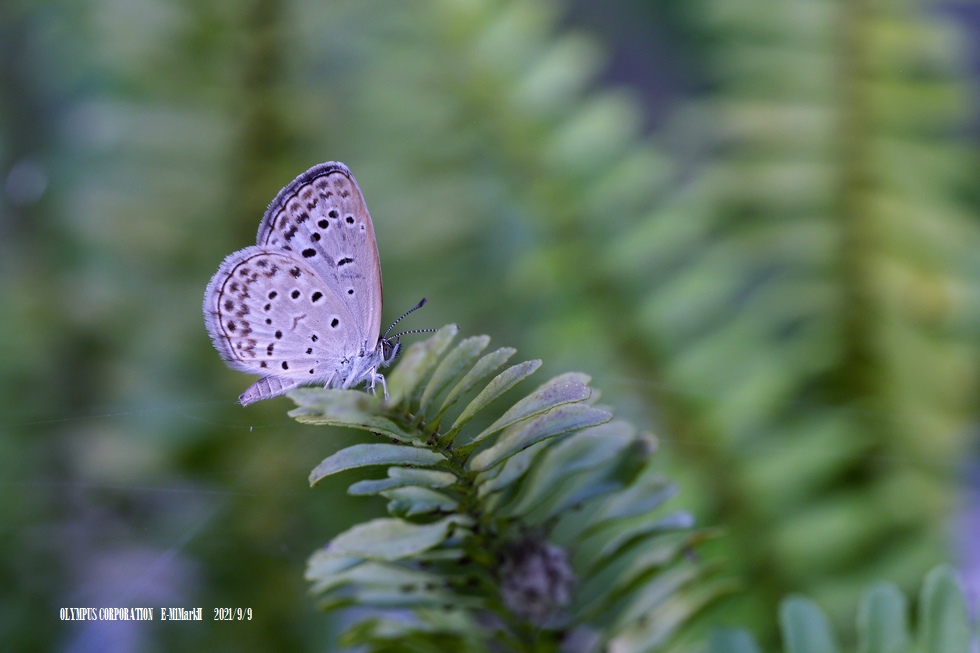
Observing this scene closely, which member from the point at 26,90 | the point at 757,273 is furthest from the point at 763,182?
the point at 26,90

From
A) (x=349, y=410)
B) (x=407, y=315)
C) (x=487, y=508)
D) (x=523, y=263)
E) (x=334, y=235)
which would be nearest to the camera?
(x=349, y=410)

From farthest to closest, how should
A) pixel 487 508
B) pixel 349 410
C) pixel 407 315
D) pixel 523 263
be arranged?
1. pixel 523 263
2. pixel 407 315
3. pixel 487 508
4. pixel 349 410

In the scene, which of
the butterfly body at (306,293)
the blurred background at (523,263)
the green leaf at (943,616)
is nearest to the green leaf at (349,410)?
the butterfly body at (306,293)

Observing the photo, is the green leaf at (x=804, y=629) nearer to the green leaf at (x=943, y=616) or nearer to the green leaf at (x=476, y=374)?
the green leaf at (x=943, y=616)

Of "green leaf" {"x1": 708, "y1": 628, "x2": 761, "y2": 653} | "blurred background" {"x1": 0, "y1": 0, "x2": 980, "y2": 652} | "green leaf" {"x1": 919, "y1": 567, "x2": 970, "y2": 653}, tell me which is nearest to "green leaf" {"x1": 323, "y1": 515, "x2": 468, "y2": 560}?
"green leaf" {"x1": 708, "y1": 628, "x2": 761, "y2": 653}

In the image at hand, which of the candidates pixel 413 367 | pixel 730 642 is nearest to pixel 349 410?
pixel 413 367

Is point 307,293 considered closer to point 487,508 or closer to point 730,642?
point 487,508

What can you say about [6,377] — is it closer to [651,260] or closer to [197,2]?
[197,2]
